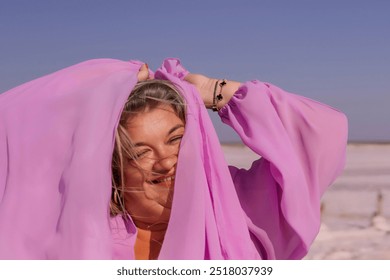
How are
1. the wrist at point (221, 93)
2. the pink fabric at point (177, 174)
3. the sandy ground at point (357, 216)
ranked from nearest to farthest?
the pink fabric at point (177, 174) → the wrist at point (221, 93) → the sandy ground at point (357, 216)

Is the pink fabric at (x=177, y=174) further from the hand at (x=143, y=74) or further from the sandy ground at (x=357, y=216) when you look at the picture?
the sandy ground at (x=357, y=216)

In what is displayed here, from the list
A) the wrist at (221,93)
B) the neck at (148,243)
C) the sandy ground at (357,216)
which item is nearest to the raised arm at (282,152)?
the wrist at (221,93)

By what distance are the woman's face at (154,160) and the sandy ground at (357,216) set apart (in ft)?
9.75

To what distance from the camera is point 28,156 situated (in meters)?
1.91

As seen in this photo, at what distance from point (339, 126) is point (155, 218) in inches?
25.7

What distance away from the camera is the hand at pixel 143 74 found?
2101mm

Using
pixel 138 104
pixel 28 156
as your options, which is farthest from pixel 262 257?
pixel 28 156

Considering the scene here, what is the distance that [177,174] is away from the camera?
6.16ft

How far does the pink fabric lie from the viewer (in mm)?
1824

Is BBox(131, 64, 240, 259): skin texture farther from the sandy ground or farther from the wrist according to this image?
the sandy ground

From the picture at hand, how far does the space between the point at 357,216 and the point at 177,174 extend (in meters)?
4.72
